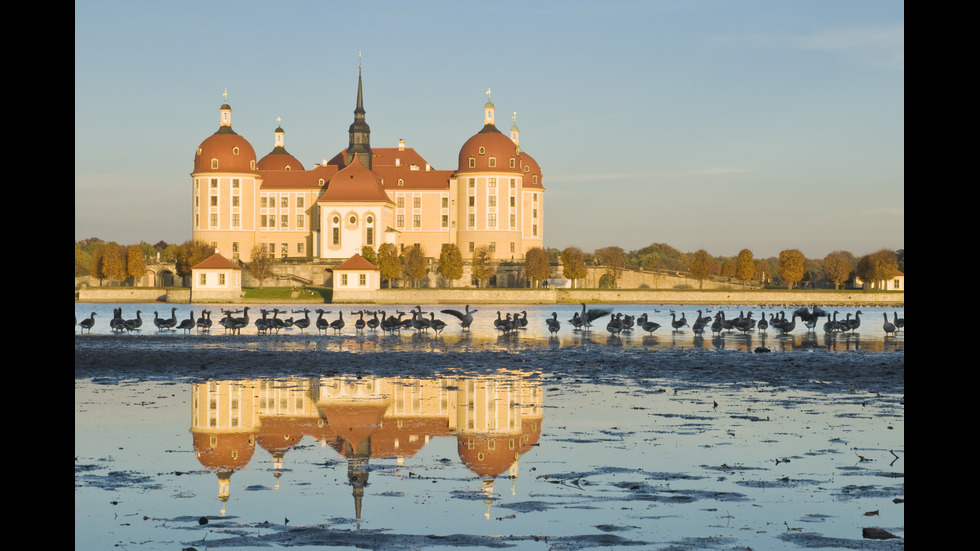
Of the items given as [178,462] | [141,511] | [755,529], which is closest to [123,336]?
[178,462]

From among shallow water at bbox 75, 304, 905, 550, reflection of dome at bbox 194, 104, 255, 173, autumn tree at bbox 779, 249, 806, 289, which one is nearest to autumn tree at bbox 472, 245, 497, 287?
reflection of dome at bbox 194, 104, 255, 173

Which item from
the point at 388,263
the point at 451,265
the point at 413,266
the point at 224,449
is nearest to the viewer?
the point at 224,449

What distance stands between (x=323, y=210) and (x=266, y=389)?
335ft

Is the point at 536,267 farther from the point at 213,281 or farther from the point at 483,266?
the point at 213,281

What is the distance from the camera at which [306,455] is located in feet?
33.6

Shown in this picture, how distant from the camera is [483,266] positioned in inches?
4456

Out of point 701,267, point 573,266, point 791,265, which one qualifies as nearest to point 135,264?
point 573,266

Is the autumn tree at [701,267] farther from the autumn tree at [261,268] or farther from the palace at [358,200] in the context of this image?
the autumn tree at [261,268]

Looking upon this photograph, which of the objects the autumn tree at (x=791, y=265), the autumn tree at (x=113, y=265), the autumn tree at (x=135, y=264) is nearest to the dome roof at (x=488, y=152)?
the autumn tree at (x=791, y=265)

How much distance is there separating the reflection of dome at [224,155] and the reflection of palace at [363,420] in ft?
362

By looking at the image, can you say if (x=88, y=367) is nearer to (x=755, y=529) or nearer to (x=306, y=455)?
(x=306, y=455)

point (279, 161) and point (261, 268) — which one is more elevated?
point (279, 161)

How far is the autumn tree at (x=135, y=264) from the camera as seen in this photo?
11450 cm

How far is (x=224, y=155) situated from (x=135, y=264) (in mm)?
18472
